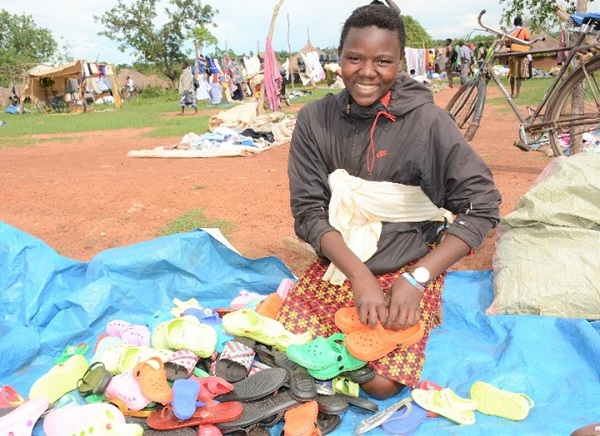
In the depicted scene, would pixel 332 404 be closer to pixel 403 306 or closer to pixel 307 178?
Result: pixel 403 306

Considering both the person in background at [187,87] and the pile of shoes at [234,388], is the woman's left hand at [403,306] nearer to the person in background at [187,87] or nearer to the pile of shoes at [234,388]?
the pile of shoes at [234,388]

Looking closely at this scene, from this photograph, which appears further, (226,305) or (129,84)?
(129,84)

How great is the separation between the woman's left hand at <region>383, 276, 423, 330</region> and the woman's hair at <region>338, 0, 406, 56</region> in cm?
76

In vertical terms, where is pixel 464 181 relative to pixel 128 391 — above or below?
above

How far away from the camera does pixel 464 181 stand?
5.61 ft

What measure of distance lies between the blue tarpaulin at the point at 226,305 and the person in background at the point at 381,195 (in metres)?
0.31

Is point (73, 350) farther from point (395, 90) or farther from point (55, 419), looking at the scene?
point (395, 90)

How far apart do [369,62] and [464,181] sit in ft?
1.60

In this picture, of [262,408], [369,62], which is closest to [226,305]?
[262,408]

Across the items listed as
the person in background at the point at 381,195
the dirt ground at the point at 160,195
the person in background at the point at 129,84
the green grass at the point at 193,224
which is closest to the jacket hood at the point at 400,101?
the person in background at the point at 381,195

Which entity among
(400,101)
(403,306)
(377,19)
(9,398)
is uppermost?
(377,19)

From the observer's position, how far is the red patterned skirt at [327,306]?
5.74 feet

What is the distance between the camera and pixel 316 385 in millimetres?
1686

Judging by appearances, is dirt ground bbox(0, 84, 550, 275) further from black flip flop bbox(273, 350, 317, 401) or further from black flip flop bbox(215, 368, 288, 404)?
black flip flop bbox(215, 368, 288, 404)
